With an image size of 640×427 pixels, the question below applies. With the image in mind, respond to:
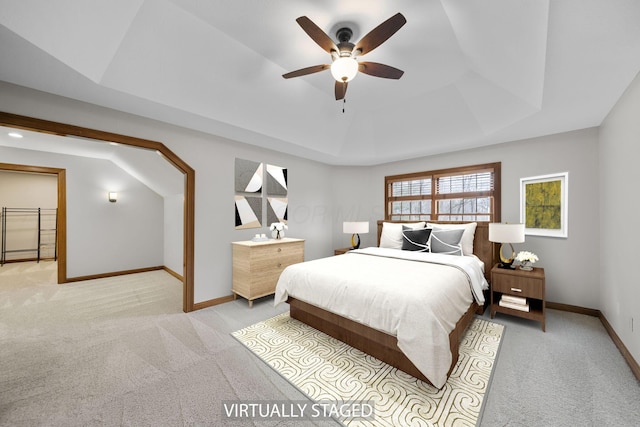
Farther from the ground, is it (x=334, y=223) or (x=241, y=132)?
(x=241, y=132)

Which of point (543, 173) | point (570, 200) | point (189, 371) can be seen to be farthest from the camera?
point (543, 173)

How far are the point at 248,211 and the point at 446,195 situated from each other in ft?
11.5

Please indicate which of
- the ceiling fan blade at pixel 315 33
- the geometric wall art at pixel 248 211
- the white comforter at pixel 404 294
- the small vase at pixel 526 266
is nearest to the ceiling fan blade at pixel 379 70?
the ceiling fan blade at pixel 315 33

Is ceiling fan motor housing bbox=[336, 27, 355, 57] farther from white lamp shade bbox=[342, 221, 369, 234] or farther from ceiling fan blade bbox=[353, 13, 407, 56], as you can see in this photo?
white lamp shade bbox=[342, 221, 369, 234]

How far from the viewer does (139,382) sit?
1.84 meters

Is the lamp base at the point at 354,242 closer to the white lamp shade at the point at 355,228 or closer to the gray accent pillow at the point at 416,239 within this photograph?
the white lamp shade at the point at 355,228

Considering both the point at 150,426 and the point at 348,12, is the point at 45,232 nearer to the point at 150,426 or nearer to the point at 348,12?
the point at 150,426

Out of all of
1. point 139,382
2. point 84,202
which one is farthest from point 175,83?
point 84,202

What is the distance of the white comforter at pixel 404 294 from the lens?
166cm

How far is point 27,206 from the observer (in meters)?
6.19

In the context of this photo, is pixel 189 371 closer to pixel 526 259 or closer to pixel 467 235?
pixel 467 235

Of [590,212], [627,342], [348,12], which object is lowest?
[627,342]

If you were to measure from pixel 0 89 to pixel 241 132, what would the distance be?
2.14m

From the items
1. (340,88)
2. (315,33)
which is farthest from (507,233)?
(315,33)
